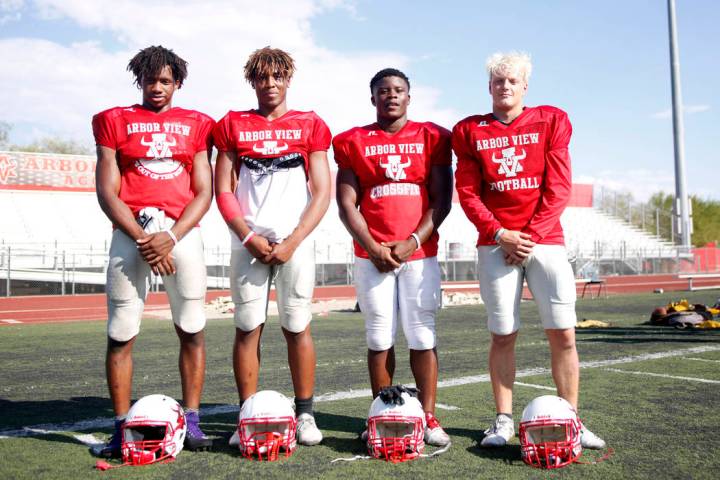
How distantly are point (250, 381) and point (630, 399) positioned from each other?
2649mm

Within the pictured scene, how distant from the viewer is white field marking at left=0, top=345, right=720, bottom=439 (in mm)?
3928

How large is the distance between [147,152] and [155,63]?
50cm

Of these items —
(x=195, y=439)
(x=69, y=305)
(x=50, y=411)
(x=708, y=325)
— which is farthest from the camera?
(x=69, y=305)

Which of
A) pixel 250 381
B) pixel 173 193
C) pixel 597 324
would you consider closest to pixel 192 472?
pixel 250 381

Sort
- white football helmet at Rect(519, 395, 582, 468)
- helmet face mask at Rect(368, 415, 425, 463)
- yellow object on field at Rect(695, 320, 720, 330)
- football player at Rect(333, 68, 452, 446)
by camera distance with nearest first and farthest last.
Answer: white football helmet at Rect(519, 395, 582, 468) → helmet face mask at Rect(368, 415, 425, 463) → football player at Rect(333, 68, 452, 446) → yellow object on field at Rect(695, 320, 720, 330)

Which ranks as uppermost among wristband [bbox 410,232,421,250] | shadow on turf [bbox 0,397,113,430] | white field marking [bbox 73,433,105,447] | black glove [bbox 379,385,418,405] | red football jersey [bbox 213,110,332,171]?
red football jersey [bbox 213,110,332,171]

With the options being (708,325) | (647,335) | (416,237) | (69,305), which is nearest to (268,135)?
(416,237)

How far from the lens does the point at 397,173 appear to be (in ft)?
12.2

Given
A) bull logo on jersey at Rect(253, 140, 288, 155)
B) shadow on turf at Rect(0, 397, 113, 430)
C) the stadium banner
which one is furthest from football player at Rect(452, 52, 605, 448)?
the stadium banner

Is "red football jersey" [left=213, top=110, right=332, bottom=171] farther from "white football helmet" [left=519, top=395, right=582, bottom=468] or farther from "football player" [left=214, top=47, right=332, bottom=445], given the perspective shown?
"white football helmet" [left=519, top=395, right=582, bottom=468]

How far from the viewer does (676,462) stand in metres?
3.09

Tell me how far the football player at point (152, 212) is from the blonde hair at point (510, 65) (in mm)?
1659

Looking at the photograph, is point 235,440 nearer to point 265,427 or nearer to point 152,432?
point 265,427

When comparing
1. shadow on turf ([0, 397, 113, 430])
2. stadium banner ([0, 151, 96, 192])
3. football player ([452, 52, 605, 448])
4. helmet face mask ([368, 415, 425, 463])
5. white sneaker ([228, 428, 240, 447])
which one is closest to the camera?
helmet face mask ([368, 415, 425, 463])
